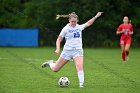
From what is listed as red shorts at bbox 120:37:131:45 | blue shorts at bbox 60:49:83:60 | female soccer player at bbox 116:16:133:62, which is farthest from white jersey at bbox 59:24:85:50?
red shorts at bbox 120:37:131:45

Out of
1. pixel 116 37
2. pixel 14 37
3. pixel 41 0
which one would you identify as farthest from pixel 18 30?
pixel 116 37

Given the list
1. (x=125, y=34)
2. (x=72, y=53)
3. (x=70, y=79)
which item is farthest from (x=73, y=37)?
(x=125, y=34)

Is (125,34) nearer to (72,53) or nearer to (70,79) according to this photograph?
(70,79)

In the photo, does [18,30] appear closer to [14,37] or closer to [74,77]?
[14,37]

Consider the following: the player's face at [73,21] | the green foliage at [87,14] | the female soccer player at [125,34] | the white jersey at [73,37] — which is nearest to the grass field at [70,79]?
the white jersey at [73,37]

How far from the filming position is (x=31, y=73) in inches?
763

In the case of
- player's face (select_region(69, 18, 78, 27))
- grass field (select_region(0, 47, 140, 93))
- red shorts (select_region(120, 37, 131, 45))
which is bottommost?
grass field (select_region(0, 47, 140, 93))

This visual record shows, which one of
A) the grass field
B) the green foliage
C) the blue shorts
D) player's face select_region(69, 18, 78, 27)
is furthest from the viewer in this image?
the green foliage

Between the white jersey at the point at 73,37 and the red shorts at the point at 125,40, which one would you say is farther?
the red shorts at the point at 125,40

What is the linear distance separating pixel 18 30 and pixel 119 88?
32404 mm

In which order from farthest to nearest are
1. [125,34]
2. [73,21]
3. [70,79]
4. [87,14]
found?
[87,14] → [125,34] → [70,79] → [73,21]

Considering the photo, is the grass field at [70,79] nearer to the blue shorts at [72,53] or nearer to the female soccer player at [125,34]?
the blue shorts at [72,53]

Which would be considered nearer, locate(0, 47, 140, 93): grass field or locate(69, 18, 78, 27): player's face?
locate(0, 47, 140, 93): grass field

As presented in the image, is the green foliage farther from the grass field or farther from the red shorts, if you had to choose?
the grass field
